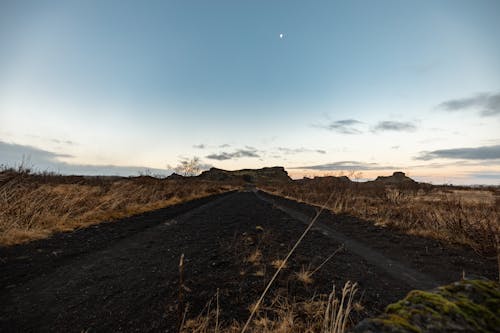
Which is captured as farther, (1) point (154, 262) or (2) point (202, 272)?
(1) point (154, 262)

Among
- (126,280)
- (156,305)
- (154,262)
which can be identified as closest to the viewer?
(156,305)

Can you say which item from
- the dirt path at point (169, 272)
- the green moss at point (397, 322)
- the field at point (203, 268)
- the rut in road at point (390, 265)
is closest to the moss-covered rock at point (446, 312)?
the green moss at point (397, 322)

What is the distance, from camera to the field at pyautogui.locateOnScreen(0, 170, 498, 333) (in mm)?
3225

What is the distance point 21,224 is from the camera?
7.95 meters

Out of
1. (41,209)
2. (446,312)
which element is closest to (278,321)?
(446,312)

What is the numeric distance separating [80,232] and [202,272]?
222 inches

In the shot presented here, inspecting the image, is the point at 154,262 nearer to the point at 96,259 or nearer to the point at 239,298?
the point at 96,259

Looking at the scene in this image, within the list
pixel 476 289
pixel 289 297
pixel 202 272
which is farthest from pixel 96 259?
pixel 476 289

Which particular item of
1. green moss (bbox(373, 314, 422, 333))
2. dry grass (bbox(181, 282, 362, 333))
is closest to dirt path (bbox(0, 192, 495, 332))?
dry grass (bbox(181, 282, 362, 333))

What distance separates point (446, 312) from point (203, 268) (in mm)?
4678

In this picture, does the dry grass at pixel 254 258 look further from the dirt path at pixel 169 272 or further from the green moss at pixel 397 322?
the green moss at pixel 397 322

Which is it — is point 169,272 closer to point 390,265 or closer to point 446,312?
point 446,312

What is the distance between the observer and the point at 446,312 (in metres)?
1.10

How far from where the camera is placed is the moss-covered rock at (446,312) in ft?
3.34
